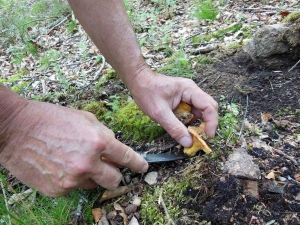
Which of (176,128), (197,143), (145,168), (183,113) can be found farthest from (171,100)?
(145,168)

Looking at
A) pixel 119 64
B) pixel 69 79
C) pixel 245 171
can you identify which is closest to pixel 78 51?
pixel 69 79

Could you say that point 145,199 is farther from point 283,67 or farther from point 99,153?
point 283,67

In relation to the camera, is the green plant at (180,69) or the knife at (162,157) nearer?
the knife at (162,157)

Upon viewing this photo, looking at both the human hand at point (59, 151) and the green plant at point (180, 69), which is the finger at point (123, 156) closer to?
the human hand at point (59, 151)

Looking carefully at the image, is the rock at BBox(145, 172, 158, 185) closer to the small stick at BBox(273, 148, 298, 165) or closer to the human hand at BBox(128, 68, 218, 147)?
the human hand at BBox(128, 68, 218, 147)

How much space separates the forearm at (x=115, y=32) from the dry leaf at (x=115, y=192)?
0.79 meters

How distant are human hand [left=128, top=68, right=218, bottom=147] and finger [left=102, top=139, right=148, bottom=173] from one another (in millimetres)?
298

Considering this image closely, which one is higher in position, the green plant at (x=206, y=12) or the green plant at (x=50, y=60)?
the green plant at (x=50, y=60)

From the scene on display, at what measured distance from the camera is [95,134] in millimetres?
1645

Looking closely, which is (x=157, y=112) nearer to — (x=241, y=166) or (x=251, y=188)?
(x=241, y=166)

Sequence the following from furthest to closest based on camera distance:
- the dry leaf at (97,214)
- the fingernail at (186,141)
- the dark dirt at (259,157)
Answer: the fingernail at (186,141) < the dry leaf at (97,214) < the dark dirt at (259,157)

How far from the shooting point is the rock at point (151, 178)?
1927 mm

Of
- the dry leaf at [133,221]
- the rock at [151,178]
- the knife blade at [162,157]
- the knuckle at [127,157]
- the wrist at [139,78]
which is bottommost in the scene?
the dry leaf at [133,221]

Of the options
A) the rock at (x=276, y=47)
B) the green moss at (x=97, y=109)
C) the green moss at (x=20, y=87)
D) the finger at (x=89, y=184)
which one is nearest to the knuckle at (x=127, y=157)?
the finger at (x=89, y=184)
